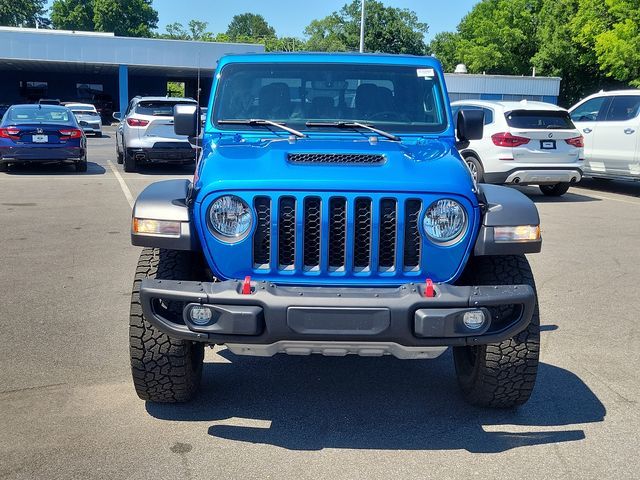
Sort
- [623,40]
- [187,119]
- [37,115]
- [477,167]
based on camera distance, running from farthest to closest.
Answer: [623,40]
[37,115]
[477,167]
[187,119]

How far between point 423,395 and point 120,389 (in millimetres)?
1787

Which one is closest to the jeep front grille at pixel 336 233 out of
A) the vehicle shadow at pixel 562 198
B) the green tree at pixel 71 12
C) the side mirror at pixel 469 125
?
the side mirror at pixel 469 125

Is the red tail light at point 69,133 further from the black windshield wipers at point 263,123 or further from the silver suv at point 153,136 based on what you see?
the black windshield wipers at point 263,123

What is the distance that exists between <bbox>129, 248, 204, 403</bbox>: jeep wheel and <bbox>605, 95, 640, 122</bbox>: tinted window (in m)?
11.8

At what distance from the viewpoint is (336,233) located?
364cm

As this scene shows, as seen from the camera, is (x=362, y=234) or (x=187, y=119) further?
(x=187, y=119)

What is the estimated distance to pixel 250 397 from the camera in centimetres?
430

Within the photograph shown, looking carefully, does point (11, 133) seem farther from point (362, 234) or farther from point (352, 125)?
point (362, 234)

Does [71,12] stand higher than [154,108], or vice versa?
[71,12]

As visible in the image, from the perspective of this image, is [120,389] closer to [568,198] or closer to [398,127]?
[398,127]

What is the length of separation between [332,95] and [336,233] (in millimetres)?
1613

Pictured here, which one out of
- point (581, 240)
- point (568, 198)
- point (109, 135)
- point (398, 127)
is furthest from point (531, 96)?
point (398, 127)

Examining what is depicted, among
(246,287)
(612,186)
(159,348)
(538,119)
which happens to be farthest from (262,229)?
(612,186)

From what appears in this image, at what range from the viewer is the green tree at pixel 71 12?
91.5m
